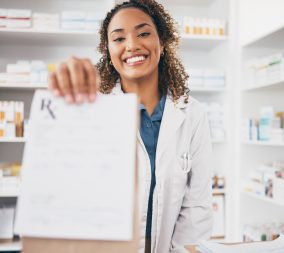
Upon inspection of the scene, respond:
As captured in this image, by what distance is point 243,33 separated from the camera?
10.5 ft

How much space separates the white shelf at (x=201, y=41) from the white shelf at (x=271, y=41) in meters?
0.24

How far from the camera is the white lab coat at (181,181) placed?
1.32 m

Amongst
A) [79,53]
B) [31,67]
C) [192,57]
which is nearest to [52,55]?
[79,53]

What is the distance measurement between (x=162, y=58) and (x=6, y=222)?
2.00 metres

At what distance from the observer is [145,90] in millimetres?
1458

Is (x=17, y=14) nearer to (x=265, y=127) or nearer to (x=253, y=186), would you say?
(x=265, y=127)

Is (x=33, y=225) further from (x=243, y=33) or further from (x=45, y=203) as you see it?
(x=243, y=33)

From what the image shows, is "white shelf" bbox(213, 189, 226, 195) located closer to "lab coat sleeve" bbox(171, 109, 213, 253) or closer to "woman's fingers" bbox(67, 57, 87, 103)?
"lab coat sleeve" bbox(171, 109, 213, 253)

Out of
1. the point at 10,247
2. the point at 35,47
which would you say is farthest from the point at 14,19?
the point at 10,247

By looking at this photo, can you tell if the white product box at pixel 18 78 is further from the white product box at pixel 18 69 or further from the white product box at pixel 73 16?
the white product box at pixel 73 16

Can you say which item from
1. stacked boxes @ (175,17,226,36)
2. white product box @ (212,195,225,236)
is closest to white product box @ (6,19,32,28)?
→ stacked boxes @ (175,17,226,36)

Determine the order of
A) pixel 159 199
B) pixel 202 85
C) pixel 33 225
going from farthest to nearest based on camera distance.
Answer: pixel 202 85, pixel 159 199, pixel 33 225

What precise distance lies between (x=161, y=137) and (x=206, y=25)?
6.97 ft

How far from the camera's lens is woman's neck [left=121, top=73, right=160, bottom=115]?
142 centimetres
